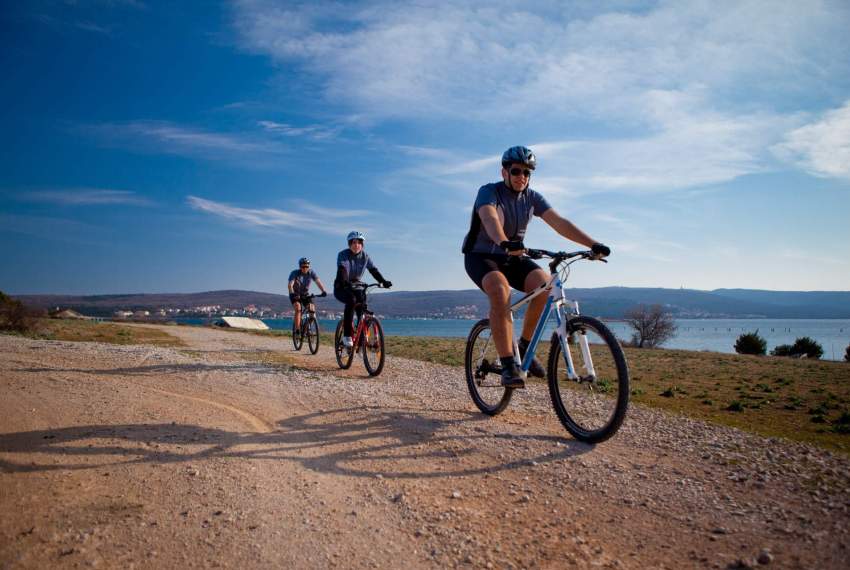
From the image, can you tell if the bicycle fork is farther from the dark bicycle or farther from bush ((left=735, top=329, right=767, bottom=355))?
bush ((left=735, top=329, right=767, bottom=355))

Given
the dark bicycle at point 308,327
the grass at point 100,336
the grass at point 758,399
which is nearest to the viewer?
the grass at point 758,399

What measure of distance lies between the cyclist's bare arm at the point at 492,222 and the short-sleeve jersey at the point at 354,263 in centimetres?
516

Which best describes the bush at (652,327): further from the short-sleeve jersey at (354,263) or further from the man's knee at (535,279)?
the man's knee at (535,279)

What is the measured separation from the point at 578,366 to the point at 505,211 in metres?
1.99

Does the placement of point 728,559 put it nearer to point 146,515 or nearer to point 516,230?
point 146,515

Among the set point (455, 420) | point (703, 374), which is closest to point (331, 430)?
point (455, 420)

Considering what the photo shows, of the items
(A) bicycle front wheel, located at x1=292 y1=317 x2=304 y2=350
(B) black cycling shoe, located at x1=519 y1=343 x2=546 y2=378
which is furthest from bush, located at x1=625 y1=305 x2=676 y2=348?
(B) black cycling shoe, located at x1=519 y1=343 x2=546 y2=378

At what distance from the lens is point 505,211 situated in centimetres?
527

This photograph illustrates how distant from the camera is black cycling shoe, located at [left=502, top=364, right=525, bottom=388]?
15.6ft

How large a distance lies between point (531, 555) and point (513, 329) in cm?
304

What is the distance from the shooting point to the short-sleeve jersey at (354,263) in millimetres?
9727

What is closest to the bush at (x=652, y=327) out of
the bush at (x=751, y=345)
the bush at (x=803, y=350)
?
the bush at (x=751, y=345)

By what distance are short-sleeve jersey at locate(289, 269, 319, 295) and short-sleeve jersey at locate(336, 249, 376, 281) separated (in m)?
4.75

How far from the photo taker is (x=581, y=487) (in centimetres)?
311
